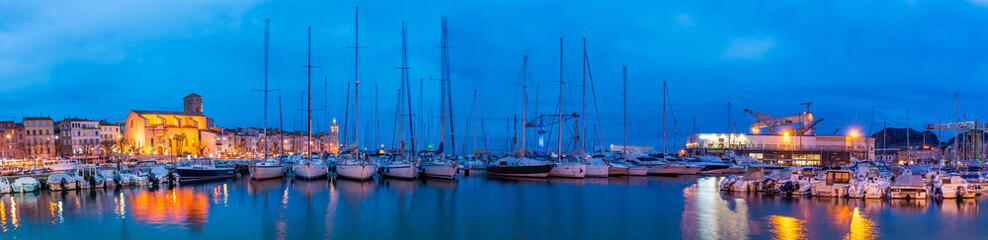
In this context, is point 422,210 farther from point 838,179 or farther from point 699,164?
point 699,164

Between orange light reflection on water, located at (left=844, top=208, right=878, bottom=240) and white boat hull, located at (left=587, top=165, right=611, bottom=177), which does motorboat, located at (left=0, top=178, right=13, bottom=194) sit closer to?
white boat hull, located at (left=587, top=165, right=611, bottom=177)

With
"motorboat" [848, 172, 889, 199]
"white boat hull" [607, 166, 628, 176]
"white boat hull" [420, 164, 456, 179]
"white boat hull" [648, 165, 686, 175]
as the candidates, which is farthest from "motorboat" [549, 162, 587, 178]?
"motorboat" [848, 172, 889, 199]

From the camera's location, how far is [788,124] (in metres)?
85.1

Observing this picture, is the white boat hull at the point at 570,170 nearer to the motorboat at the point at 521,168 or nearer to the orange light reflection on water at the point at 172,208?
the motorboat at the point at 521,168

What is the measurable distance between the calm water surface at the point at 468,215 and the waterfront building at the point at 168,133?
57.7 meters

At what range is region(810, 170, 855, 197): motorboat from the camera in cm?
2978

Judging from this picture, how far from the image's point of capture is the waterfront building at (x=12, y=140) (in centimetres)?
8094

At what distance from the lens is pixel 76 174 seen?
3669 centimetres

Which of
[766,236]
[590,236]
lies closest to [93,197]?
[590,236]

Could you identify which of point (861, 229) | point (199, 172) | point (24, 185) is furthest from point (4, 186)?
point (861, 229)

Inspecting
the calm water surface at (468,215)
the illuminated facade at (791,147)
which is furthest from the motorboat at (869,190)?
the illuminated facade at (791,147)

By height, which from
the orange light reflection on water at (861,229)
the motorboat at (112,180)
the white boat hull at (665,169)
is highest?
the motorboat at (112,180)

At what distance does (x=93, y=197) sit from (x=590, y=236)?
26698 millimetres

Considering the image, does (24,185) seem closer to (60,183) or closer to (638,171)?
(60,183)
